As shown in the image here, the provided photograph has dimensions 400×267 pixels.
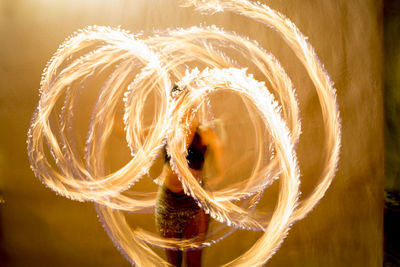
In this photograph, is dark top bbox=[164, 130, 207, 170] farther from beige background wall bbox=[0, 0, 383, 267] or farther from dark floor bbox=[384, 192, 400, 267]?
dark floor bbox=[384, 192, 400, 267]

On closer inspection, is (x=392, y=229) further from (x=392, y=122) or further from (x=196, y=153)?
(x=196, y=153)

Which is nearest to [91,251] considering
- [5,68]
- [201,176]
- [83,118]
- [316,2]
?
[83,118]

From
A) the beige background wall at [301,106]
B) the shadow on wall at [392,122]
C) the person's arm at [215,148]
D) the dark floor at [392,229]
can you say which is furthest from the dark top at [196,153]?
the dark floor at [392,229]

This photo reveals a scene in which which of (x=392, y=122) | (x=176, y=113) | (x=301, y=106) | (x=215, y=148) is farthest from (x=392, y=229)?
(x=176, y=113)

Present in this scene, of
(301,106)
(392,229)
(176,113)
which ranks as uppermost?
(301,106)

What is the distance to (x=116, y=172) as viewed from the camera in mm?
2490

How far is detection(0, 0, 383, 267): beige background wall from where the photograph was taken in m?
2.28

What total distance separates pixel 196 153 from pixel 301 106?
0.92 meters

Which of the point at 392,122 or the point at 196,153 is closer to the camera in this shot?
the point at 196,153

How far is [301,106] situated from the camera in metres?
2.29

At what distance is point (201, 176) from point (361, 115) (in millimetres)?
1325

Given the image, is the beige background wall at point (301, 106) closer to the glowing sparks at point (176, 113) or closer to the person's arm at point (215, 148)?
the glowing sparks at point (176, 113)

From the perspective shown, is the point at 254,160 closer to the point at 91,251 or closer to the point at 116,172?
the point at 116,172

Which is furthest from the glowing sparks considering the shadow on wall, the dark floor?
the dark floor
